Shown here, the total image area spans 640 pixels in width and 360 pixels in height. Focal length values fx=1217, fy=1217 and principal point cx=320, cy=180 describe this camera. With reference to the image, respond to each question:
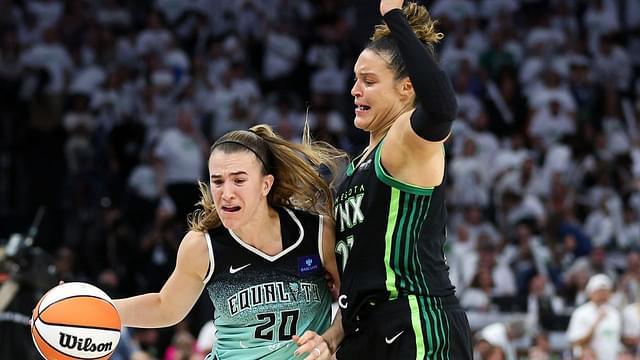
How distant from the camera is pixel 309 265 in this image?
5355 mm

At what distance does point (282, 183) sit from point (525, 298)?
910cm

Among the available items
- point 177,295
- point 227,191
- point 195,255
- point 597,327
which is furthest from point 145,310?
point 597,327

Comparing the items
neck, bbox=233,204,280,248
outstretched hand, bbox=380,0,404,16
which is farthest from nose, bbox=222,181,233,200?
outstretched hand, bbox=380,0,404,16

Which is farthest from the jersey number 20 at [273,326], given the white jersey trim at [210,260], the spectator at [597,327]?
the spectator at [597,327]

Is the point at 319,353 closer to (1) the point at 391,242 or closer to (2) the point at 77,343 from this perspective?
(1) the point at 391,242

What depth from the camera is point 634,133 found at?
60.4 ft

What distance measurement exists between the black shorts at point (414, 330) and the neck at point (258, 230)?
59 centimetres

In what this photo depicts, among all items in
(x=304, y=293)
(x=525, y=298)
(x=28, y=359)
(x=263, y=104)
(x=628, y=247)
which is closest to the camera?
(x=304, y=293)

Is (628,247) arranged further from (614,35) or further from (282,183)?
(282,183)

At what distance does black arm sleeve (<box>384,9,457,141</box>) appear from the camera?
4.52m

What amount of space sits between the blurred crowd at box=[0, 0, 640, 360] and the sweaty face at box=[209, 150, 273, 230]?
24.3ft

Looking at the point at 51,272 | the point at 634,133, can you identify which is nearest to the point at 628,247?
the point at 634,133

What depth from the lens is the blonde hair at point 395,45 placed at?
5.08 m

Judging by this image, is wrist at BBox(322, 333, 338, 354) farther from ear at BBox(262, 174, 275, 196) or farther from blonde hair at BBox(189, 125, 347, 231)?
ear at BBox(262, 174, 275, 196)
